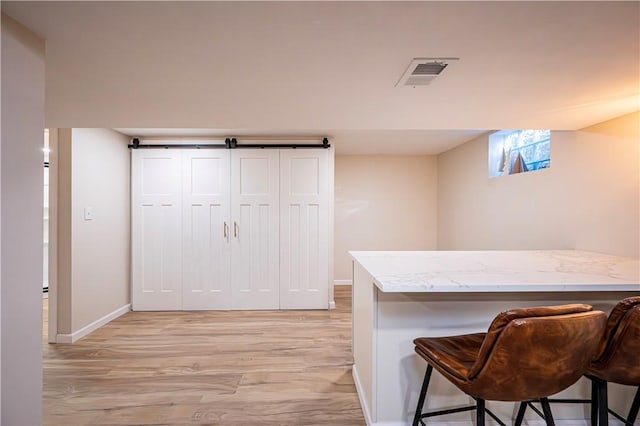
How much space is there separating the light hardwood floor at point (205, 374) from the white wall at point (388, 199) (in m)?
2.03

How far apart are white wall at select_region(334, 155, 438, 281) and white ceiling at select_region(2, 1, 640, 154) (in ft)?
9.43

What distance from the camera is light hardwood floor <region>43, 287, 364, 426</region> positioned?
6.01 ft

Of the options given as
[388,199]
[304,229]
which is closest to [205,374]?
[304,229]

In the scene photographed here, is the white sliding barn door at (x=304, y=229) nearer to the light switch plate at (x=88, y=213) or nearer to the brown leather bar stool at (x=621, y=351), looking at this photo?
the light switch plate at (x=88, y=213)

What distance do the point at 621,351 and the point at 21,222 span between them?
2.28 m

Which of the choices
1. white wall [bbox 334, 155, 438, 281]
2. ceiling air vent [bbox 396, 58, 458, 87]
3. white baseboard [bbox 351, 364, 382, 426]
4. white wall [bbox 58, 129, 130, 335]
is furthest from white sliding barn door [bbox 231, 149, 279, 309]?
ceiling air vent [bbox 396, 58, 458, 87]

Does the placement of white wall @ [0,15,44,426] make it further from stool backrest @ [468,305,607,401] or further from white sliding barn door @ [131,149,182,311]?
white sliding barn door @ [131,149,182,311]

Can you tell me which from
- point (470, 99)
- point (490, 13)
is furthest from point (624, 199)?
point (490, 13)

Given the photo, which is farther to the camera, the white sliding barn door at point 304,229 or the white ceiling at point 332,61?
the white sliding barn door at point 304,229

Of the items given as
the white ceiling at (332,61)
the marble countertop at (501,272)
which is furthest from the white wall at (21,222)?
the marble countertop at (501,272)

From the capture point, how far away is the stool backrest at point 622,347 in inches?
46.0

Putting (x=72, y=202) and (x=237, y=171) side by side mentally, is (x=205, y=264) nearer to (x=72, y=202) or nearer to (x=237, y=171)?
(x=237, y=171)

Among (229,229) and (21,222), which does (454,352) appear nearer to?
(21,222)

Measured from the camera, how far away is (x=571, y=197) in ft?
7.78
